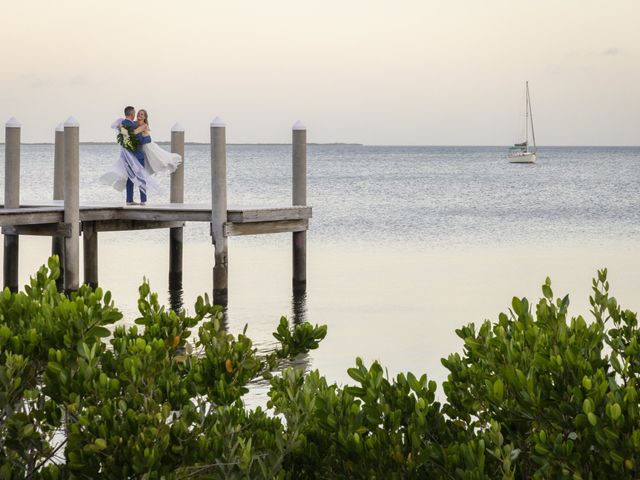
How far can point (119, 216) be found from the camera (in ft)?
52.9

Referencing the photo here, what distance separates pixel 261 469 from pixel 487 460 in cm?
78

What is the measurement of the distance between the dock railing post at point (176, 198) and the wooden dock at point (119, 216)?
19 centimetres

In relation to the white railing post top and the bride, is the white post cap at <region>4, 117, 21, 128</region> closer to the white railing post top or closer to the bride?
the white railing post top

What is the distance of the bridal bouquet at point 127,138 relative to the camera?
16312 millimetres

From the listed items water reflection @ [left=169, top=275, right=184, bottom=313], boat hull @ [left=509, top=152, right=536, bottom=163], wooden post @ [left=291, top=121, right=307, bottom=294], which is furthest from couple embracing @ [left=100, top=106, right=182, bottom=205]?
boat hull @ [left=509, top=152, right=536, bottom=163]

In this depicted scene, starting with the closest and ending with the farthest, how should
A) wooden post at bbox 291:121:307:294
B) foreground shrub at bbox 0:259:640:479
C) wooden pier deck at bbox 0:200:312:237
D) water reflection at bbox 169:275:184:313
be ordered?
foreground shrub at bbox 0:259:640:479, wooden pier deck at bbox 0:200:312:237, wooden post at bbox 291:121:307:294, water reflection at bbox 169:275:184:313

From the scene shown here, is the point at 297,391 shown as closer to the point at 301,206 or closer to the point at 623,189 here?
the point at 301,206

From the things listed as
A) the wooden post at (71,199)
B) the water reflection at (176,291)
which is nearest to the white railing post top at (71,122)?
the wooden post at (71,199)

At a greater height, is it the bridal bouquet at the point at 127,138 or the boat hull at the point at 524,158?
the boat hull at the point at 524,158

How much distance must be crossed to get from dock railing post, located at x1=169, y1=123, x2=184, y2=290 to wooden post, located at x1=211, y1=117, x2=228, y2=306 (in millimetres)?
2393

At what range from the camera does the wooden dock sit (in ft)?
48.8

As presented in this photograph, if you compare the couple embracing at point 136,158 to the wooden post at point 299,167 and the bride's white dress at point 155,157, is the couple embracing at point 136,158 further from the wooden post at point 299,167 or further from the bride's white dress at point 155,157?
the wooden post at point 299,167

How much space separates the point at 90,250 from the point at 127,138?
1.80 metres

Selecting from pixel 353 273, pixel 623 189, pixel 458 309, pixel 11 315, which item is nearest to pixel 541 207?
pixel 623 189
